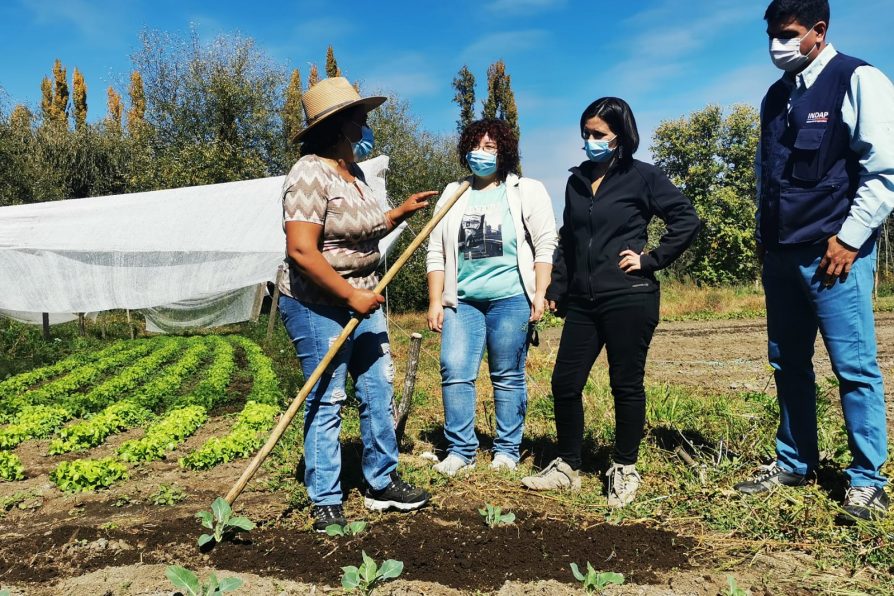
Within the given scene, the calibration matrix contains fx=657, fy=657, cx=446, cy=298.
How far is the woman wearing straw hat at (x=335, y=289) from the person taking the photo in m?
2.85

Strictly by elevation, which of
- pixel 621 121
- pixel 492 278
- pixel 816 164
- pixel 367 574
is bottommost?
pixel 367 574

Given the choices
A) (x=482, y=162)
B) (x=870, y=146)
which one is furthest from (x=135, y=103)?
(x=870, y=146)

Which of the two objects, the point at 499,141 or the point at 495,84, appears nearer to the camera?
the point at 499,141

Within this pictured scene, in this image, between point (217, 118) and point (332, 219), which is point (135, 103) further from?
point (332, 219)

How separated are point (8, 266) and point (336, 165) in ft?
35.0

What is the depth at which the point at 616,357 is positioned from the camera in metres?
3.36

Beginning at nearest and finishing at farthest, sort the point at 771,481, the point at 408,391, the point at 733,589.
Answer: the point at 733,589
the point at 771,481
the point at 408,391

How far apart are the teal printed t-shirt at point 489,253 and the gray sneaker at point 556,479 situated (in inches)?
38.9

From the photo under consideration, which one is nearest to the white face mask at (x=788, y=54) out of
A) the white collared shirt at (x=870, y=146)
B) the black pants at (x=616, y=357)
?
the white collared shirt at (x=870, y=146)

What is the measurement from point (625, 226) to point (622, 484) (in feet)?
4.32

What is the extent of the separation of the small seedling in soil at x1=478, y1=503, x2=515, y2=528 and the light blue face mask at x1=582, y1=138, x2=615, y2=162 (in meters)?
1.83

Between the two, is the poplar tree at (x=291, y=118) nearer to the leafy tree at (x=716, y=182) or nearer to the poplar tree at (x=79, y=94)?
the leafy tree at (x=716, y=182)

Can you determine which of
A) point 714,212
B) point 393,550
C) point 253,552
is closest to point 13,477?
point 253,552

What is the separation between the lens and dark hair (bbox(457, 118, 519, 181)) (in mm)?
3781
